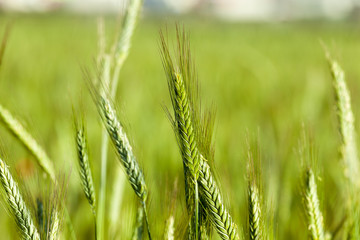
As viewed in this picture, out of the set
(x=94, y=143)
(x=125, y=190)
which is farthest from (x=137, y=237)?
(x=94, y=143)

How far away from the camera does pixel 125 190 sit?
954mm

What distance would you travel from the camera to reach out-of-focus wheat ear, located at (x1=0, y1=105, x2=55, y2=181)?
0.47m

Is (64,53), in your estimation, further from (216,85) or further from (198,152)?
(198,152)

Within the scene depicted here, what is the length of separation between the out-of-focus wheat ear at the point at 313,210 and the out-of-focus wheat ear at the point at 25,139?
26 centimetres

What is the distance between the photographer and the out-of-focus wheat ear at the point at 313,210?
41 cm

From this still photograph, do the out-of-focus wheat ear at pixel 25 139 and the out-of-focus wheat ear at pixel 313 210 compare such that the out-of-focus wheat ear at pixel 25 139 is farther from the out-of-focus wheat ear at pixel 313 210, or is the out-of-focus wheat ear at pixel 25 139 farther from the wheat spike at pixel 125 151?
the out-of-focus wheat ear at pixel 313 210

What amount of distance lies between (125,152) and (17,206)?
98mm

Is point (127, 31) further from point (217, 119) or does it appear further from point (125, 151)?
point (217, 119)

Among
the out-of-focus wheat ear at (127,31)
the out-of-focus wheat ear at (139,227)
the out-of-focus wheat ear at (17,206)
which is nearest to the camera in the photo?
the out-of-focus wheat ear at (17,206)

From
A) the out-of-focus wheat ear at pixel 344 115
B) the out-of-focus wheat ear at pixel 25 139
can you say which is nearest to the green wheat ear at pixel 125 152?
the out-of-focus wheat ear at pixel 25 139

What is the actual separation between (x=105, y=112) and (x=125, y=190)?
585 millimetres

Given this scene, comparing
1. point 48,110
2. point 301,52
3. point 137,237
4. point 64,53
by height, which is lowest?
point 137,237

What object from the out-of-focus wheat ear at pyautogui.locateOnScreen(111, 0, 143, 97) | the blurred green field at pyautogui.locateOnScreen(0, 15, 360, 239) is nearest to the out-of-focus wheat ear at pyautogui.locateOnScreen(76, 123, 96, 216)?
the blurred green field at pyautogui.locateOnScreen(0, 15, 360, 239)

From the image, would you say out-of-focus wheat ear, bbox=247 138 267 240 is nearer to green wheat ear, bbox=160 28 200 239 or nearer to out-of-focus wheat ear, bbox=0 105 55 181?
green wheat ear, bbox=160 28 200 239
